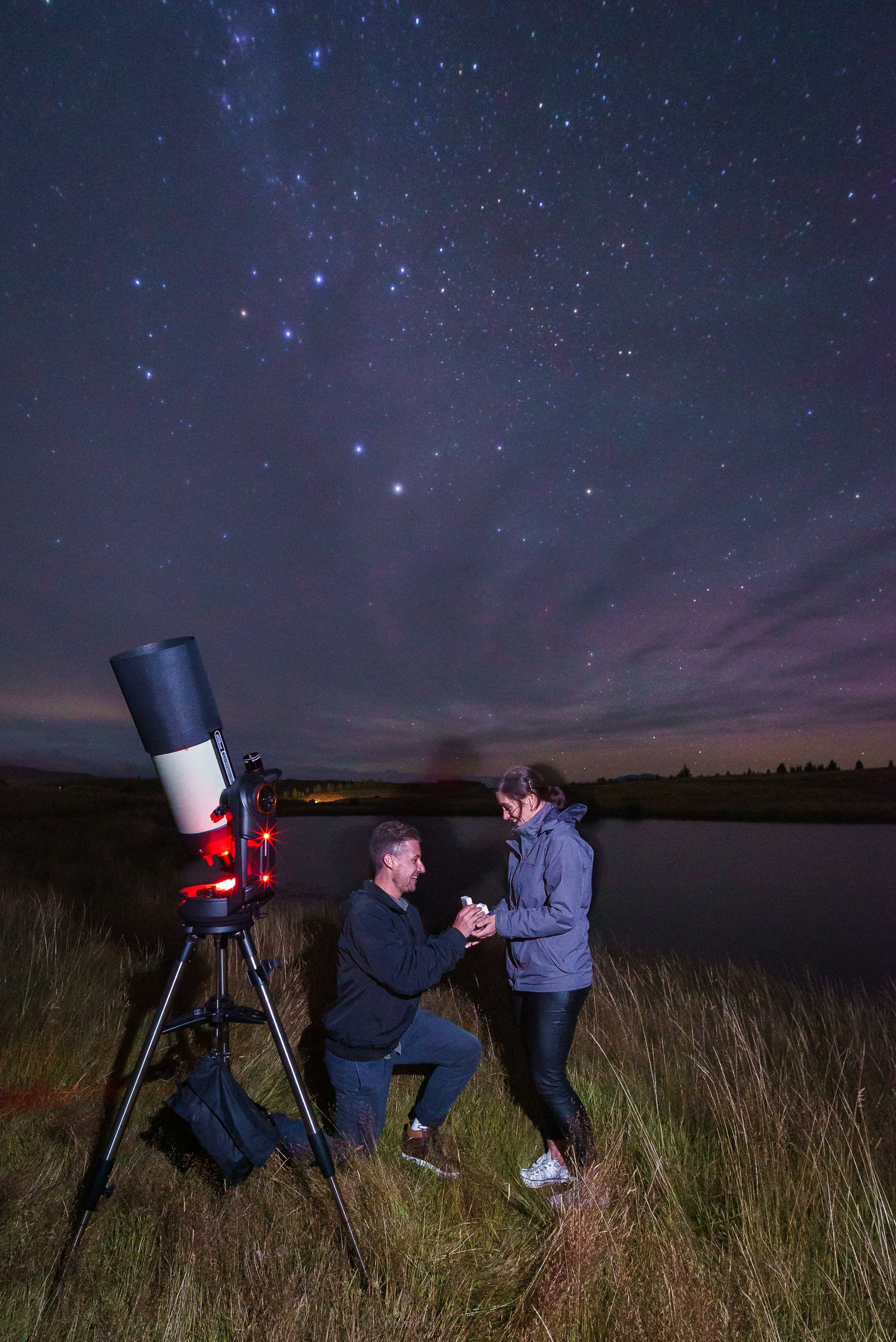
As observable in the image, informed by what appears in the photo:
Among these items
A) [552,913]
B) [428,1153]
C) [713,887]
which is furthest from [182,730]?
[713,887]

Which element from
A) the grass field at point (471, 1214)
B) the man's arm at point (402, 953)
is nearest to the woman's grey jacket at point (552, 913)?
the man's arm at point (402, 953)

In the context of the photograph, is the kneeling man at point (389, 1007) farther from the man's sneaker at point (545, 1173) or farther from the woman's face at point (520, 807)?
the woman's face at point (520, 807)

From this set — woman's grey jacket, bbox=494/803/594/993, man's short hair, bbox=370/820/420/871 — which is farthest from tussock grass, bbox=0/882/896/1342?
man's short hair, bbox=370/820/420/871

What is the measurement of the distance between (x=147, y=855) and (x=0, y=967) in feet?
50.6

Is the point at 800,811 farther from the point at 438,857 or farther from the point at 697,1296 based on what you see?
the point at 697,1296

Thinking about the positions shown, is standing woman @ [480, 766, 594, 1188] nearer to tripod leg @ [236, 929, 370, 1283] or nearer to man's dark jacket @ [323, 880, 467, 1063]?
man's dark jacket @ [323, 880, 467, 1063]

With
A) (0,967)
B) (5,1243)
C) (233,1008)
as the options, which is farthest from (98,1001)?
(233,1008)

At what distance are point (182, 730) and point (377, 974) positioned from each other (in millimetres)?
1300

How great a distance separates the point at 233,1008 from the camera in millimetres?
2445

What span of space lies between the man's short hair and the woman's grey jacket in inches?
21.0

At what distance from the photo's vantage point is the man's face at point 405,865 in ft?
9.72

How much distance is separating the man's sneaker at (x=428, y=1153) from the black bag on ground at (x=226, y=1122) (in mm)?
762

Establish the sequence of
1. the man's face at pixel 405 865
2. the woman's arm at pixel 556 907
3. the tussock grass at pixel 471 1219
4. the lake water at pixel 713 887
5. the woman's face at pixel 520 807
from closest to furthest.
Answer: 1. the tussock grass at pixel 471 1219
2. the woman's arm at pixel 556 907
3. the man's face at pixel 405 865
4. the woman's face at pixel 520 807
5. the lake water at pixel 713 887

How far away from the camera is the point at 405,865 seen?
117 inches
